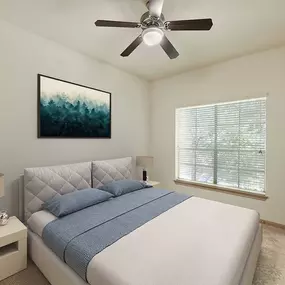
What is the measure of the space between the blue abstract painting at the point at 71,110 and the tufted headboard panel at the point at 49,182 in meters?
0.52

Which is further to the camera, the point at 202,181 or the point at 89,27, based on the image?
the point at 202,181

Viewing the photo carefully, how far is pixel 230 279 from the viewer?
3.75 ft

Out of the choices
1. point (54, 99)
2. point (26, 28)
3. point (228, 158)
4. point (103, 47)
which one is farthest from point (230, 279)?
point (26, 28)

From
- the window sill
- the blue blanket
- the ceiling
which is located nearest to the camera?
the blue blanket

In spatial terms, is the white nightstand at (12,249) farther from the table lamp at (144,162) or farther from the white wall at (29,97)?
the table lamp at (144,162)

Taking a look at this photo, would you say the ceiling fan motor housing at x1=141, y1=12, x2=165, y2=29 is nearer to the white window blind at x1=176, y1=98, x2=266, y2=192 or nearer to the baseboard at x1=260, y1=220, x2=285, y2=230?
the white window blind at x1=176, y1=98, x2=266, y2=192

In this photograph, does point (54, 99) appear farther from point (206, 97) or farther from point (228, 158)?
point (228, 158)

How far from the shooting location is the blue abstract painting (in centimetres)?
260

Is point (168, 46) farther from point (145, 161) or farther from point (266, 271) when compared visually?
point (266, 271)

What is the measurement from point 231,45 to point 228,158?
1.84m

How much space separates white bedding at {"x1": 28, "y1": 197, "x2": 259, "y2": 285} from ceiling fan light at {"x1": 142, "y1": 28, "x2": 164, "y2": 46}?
1798mm

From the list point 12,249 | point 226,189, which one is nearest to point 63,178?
point 12,249

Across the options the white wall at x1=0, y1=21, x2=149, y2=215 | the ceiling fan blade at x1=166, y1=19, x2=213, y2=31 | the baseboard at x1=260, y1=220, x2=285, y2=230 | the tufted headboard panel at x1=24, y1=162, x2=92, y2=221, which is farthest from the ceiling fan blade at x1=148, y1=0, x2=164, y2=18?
the baseboard at x1=260, y1=220, x2=285, y2=230

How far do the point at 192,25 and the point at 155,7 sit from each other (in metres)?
0.39
